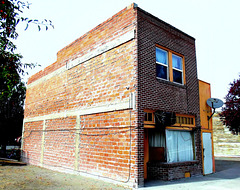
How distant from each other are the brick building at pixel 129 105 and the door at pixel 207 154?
71cm

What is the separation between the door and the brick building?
708 mm

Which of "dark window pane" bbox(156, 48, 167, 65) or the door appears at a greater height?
"dark window pane" bbox(156, 48, 167, 65)

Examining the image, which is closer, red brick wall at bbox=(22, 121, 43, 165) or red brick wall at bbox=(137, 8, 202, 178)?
red brick wall at bbox=(137, 8, 202, 178)

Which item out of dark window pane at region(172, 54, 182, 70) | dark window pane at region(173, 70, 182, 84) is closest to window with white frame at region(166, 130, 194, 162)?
dark window pane at region(173, 70, 182, 84)

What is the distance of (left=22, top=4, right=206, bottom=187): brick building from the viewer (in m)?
8.93

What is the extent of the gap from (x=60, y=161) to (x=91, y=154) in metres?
2.96

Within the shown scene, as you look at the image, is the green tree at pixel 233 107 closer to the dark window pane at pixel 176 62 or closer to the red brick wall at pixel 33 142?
the dark window pane at pixel 176 62

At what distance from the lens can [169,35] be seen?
11.1 metres

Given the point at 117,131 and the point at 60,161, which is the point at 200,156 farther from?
the point at 60,161

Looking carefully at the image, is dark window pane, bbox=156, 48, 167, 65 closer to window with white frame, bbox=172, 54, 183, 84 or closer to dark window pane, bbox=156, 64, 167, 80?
dark window pane, bbox=156, 64, 167, 80

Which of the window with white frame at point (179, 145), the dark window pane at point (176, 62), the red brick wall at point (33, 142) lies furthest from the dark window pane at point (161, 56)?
the red brick wall at point (33, 142)

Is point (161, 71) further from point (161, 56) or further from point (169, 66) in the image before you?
point (161, 56)

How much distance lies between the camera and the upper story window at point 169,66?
10406 millimetres

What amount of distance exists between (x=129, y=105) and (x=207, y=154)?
6.09m
